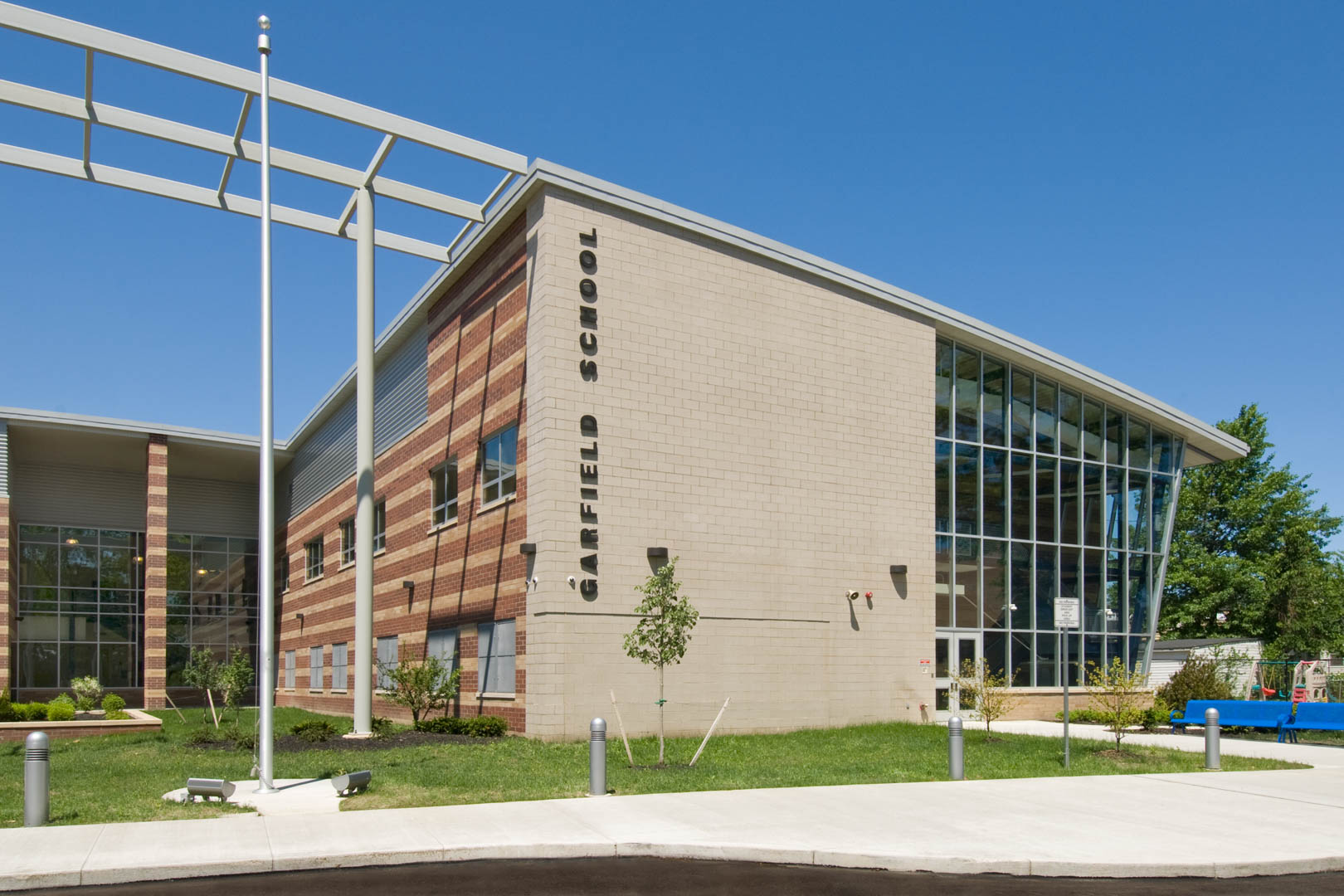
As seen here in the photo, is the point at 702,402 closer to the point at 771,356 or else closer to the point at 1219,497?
the point at 771,356

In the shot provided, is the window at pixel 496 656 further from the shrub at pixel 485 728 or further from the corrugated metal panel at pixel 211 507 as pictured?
the corrugated metal panel at pixel 211 507

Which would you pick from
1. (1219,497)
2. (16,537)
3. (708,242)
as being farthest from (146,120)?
(1219,497)

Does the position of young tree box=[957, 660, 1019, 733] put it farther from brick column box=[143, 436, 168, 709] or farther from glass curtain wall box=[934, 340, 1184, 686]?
brick column box=[143, 436, 168, 709]

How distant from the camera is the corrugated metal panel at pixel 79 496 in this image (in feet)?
152

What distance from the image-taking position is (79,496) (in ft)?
155

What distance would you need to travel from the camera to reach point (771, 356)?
25.2 m

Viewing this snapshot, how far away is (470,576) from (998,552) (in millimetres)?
13663

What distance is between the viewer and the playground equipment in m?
29.5

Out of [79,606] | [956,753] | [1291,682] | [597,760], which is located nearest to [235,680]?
[597,760]

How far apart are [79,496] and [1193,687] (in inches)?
1699

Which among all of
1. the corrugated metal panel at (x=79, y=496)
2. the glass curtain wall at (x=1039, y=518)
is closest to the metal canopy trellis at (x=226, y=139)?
the glass curtain wall at (x=1039, y=518)

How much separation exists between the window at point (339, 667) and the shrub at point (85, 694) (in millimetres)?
7261

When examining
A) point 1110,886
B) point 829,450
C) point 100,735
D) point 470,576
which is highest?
point 829,450

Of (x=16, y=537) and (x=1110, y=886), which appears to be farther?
(x=16, y=537)
